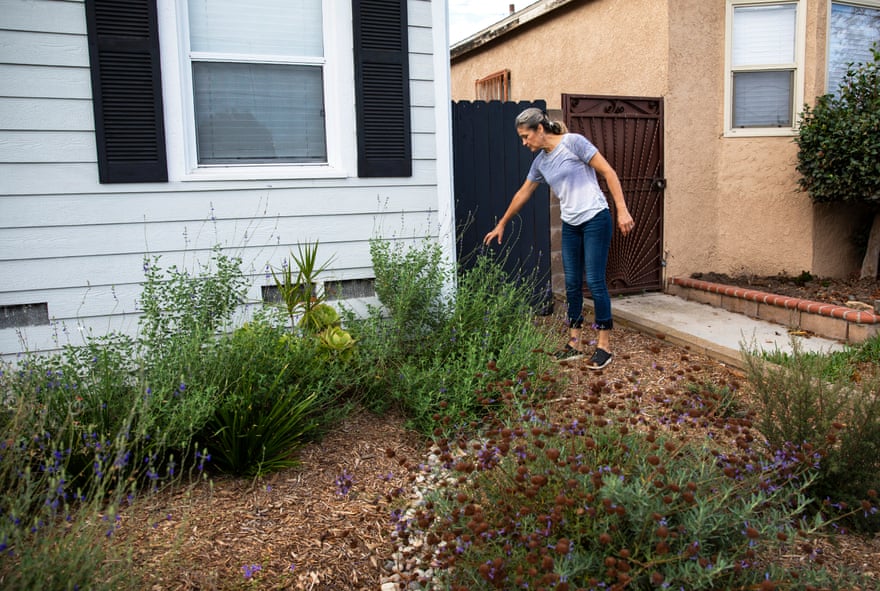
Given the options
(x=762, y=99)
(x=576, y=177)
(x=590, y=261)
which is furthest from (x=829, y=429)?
(x=762, y=99)

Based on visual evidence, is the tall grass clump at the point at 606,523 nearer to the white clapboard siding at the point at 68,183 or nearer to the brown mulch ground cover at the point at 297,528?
the brown mulch ground cover at the point at 297,528

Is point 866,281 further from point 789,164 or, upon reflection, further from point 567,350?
point 567,350

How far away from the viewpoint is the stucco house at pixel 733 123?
7.02 m

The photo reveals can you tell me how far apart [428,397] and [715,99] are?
17.6 ft

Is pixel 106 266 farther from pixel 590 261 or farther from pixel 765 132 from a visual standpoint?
pixel 765 132

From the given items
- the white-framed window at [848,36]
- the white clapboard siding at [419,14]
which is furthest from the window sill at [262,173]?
the white-framed window at [848,36]

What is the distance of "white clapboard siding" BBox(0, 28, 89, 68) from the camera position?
12.7ft

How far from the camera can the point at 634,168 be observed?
7.07 meters

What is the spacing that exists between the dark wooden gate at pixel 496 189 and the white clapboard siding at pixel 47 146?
272 cm

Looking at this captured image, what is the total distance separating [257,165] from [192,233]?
2.06 feet

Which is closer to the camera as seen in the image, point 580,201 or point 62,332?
point 62,332

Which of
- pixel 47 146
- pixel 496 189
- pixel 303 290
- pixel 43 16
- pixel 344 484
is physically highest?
pixel 43 16

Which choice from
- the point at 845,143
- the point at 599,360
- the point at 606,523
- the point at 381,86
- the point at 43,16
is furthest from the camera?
the point at 845,143

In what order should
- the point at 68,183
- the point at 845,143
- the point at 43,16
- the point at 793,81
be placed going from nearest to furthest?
the point at 43,16
the point at 68,183
the point at 845,143
the point at 793,81
